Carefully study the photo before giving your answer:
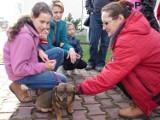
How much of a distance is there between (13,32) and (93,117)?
1.36 metres

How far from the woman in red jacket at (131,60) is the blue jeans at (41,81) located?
76 cm

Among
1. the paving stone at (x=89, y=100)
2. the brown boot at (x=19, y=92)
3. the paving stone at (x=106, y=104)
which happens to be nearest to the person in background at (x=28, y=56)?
the brown boot at (x=19, y=92)

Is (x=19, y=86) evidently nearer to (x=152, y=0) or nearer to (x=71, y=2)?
(x=152, y=0)

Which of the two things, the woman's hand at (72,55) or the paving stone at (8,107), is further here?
the woman's hand at (72,55)

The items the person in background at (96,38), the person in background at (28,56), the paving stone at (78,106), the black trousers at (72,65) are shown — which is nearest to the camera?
the person in background at (28,56)

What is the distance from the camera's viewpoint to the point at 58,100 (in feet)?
10.1

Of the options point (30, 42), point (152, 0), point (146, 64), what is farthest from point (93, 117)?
point (152, 0)

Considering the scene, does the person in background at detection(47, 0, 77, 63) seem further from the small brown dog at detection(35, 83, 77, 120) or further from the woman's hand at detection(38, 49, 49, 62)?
the small brown dog at detection(35, 83, 77, 120)

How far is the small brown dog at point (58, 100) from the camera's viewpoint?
2996 millimetres

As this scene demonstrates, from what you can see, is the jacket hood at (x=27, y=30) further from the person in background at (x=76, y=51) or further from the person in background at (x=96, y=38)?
the person in background at (x=96, y=38)

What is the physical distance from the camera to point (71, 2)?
22141 millimetres

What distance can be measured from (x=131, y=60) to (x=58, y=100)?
2.90ft

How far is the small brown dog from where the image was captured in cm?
300

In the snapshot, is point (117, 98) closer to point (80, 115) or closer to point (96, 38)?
point (80, 115)
